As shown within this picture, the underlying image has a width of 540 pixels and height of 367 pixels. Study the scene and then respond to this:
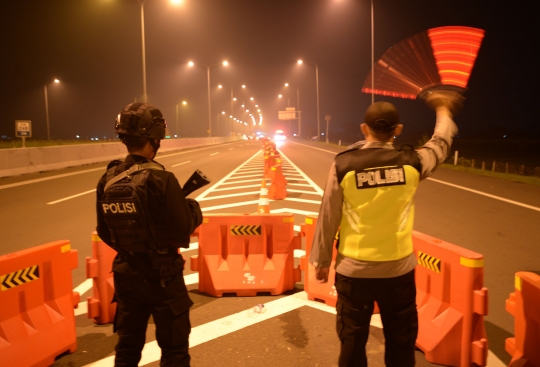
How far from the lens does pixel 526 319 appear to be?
11.0ft

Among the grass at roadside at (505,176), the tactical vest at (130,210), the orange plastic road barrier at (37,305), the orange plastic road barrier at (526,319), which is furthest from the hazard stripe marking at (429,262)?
the grass at roadside at (505,176)

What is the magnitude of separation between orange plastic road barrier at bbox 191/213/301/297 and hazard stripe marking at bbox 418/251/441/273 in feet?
5.34

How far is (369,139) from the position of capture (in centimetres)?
282

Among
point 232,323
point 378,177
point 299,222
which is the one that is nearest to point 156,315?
point 378,177

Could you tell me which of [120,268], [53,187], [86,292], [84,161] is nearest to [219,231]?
[86,292]

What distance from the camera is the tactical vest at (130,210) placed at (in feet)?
8.59

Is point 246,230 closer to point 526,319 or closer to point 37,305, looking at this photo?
point 37,305

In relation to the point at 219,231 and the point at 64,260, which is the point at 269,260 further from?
the point at 64,260

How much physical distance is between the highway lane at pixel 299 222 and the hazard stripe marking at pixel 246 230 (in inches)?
28.6

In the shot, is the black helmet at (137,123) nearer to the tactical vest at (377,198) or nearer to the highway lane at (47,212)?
the tactical vest at (377,198)

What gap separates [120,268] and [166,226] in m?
0.38

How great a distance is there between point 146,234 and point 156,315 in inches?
18.7

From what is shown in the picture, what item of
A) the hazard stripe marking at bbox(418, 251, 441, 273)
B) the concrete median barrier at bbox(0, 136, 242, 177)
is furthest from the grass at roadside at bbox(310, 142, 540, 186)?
the concrete median barrier at bbox(0, 136, 242, 177)

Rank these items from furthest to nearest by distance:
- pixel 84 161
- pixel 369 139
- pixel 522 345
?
pixel 84 161
pixel 522 345
pixel 369 139
